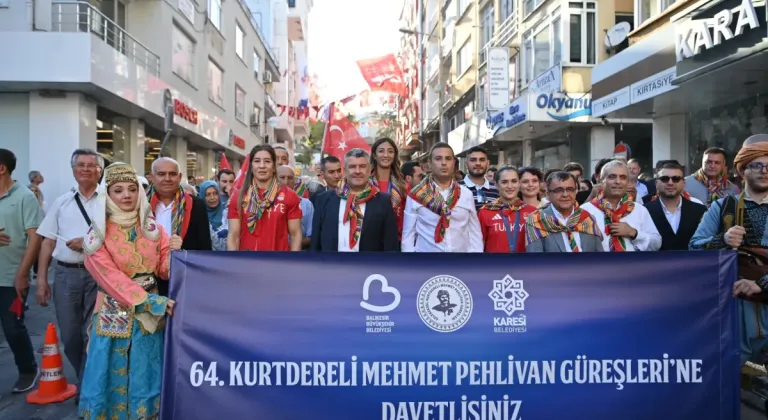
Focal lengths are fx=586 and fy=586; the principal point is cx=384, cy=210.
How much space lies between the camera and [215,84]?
79.6 feet

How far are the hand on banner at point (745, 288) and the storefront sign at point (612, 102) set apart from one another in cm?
962

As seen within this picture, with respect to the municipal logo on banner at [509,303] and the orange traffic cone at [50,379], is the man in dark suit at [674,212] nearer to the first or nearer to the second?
the municipal logo on banner at [509,303]

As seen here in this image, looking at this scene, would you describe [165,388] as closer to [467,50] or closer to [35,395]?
[35,395]

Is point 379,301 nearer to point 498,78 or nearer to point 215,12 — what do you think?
point 498,78

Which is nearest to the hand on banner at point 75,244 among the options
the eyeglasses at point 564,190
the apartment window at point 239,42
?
the eyeglasses at point 564,190

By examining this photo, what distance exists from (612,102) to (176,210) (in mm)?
11191

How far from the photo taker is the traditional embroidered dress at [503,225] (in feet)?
16.6

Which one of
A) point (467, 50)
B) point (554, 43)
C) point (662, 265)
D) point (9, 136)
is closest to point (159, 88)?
point (9, 136)

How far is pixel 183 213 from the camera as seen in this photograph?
4.53 meters

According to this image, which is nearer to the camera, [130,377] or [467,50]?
[130,377]

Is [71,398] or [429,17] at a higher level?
[429,17]

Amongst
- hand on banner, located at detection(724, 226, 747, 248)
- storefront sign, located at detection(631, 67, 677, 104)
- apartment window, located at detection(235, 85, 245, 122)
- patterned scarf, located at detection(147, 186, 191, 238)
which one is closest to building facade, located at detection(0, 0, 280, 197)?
apartment window, located at detection(235, 85, 245, 122)

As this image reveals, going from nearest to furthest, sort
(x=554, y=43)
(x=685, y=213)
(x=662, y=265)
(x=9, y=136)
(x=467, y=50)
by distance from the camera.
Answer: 1. (x=662, y=265)
2. (x=685, y=213)
3. (x=9, y=136)
4. (x=554, y=43)
5. (x=467, y=50)

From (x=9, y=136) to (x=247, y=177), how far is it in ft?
34.1
